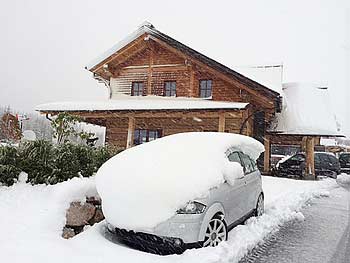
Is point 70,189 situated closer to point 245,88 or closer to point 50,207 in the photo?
point 50,207

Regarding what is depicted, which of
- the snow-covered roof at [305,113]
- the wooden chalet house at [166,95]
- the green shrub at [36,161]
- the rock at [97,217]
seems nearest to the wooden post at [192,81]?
the wooden chalet house at [166,95]

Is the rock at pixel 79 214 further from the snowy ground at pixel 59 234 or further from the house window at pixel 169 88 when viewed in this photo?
the house window at pixel 169 88

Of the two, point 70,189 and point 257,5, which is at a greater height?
point 257,5

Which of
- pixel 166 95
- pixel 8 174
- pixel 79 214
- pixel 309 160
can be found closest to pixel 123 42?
pixel 166 95

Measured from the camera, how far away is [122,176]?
5.12 metres

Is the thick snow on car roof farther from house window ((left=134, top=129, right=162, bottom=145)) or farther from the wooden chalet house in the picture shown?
house window ((left=134, top=129, right=162, bottom=145))

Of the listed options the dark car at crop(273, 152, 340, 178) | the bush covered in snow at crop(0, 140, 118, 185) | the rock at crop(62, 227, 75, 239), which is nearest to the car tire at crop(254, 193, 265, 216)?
the rock at crop(62, 227, 75, 239)

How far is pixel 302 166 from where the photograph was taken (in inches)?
760

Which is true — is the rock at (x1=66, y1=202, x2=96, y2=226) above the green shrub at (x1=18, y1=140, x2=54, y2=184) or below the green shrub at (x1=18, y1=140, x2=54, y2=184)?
below

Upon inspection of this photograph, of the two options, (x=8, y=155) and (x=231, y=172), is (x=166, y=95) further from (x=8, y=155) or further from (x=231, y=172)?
(x=231, y=172)

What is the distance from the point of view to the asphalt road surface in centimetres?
517

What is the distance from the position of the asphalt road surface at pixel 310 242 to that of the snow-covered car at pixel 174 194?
0.67 metres

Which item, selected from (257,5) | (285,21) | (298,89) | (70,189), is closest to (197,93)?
(298,89)

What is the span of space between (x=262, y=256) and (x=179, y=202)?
5.40ft
